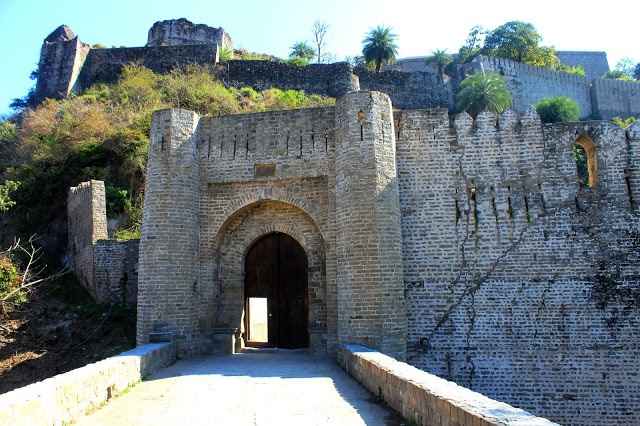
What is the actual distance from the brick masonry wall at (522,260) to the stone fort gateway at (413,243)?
0.09 feet

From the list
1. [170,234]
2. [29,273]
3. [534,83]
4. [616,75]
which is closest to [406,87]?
[534,83]

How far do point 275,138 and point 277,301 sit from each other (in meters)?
3.82

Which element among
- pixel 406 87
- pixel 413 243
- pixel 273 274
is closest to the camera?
pixel 413 243

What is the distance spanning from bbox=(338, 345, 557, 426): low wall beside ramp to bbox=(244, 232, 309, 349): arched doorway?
413cm

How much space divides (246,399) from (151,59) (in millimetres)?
32156

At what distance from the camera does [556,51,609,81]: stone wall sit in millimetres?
58406

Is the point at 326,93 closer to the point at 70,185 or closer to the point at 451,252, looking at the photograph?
the point at 70,185

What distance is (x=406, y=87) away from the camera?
37.8 metres

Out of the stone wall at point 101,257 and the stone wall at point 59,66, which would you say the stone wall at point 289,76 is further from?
the stone wall at point 101,257

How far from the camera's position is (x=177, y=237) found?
1095cm

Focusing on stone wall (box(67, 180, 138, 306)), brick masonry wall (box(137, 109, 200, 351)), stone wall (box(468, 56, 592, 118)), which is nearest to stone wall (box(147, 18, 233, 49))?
stone wall (box(468, 56, 592, 118))

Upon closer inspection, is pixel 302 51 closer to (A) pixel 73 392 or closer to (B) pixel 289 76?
(B) pixel 289 76

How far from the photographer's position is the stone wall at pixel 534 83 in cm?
4147

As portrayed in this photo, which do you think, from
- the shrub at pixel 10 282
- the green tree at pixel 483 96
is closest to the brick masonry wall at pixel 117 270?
the shrub at pixel 10 282
